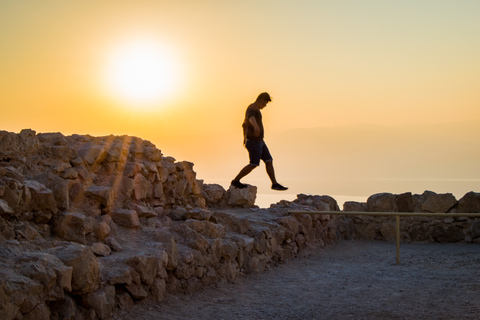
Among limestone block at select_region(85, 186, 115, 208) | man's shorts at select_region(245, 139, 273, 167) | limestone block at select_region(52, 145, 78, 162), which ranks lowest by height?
Result: limestone block at select_region(85, 186, 115, 208)

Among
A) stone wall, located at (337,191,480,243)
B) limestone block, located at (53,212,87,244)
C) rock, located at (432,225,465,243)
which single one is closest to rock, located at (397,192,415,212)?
stone wall, located at (337,191,480,243)

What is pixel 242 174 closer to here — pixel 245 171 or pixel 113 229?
pixel 245 171

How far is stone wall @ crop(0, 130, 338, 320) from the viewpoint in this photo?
4949mm

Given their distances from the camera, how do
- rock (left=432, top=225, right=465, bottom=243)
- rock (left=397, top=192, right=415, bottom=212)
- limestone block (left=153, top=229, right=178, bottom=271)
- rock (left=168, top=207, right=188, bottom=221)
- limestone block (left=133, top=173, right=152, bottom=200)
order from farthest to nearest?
rock (left=397, top=192, right=415, bottom=212), rock (left=432, top=225, right=465, bottom=243), rock (left=168, top=207, right=188, bottom=221), limestone block (left=133, top=173, right=152, bottom=200), limestone block (left=153, top=229, right=178, bottom=271)

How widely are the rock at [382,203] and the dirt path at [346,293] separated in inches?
92.0

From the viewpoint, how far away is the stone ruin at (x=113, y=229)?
498 centimetres

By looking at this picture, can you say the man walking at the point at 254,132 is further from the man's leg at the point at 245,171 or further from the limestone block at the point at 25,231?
the limestone block at the point at 25,231

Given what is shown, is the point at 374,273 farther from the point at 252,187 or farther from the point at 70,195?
the point at 70,195

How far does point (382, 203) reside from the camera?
12359 millimetres

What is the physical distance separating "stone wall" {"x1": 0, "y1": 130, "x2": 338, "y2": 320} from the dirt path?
329mm

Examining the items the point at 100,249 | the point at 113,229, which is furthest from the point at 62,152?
the point at 100,249

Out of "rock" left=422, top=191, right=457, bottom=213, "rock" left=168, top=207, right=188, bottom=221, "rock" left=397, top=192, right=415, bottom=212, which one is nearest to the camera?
"rock" left=168, top=207, right=188, bottom=221

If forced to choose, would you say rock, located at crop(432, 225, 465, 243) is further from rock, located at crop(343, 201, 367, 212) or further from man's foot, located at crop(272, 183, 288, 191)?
man's foot, located at crop(272, 183, 288, 191)

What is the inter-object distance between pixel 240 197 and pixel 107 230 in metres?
4.16
